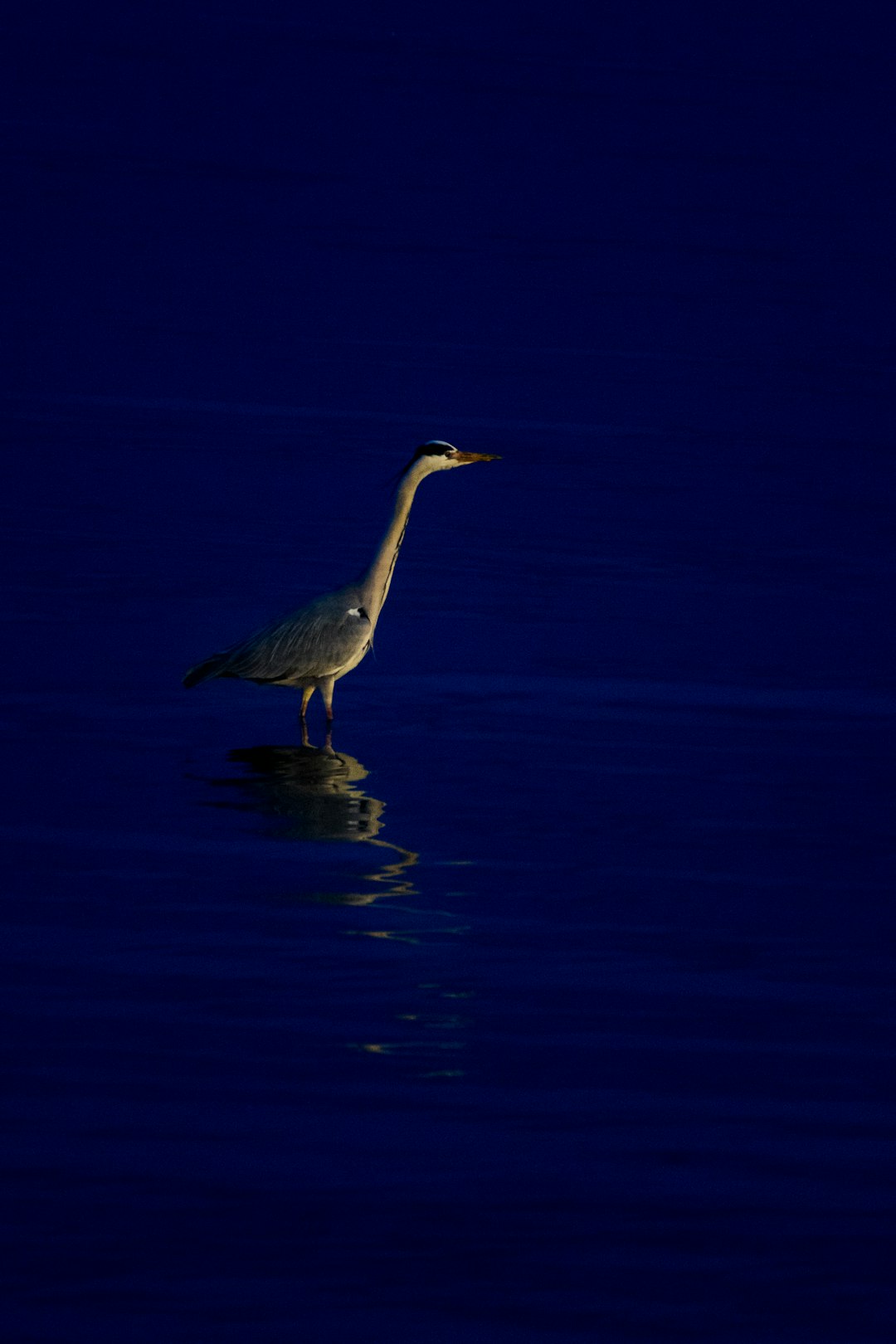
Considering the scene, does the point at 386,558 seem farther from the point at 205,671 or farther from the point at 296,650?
the point at 205,671

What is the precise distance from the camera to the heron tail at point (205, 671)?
12.7 m

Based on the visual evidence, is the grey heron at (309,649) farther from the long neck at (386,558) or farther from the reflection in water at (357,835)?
the reflection in water at (357,835)

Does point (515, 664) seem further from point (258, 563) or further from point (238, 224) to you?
point (238, 224)

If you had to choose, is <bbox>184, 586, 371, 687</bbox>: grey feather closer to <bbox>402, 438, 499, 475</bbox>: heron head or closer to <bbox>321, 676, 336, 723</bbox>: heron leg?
<bbox>321, 676, 336, 723</bbox>: heron leg

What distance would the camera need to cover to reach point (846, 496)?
61.3 ft

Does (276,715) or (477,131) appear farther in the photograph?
(477,131)

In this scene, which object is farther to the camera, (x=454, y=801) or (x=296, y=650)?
(x=296, y=650)

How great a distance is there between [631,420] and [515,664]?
25.8 ft

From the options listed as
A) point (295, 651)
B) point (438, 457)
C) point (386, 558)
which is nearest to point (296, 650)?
point (295, 651)

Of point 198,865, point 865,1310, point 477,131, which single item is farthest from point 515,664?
point 477,131

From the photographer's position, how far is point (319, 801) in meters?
11.2

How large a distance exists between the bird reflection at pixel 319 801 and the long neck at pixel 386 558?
3.10 ft

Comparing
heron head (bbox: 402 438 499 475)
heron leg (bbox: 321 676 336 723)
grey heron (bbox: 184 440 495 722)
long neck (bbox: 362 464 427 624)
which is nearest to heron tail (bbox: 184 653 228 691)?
grey heron (bbox: 184 440 495 722)

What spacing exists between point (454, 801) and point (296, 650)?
172 cm
